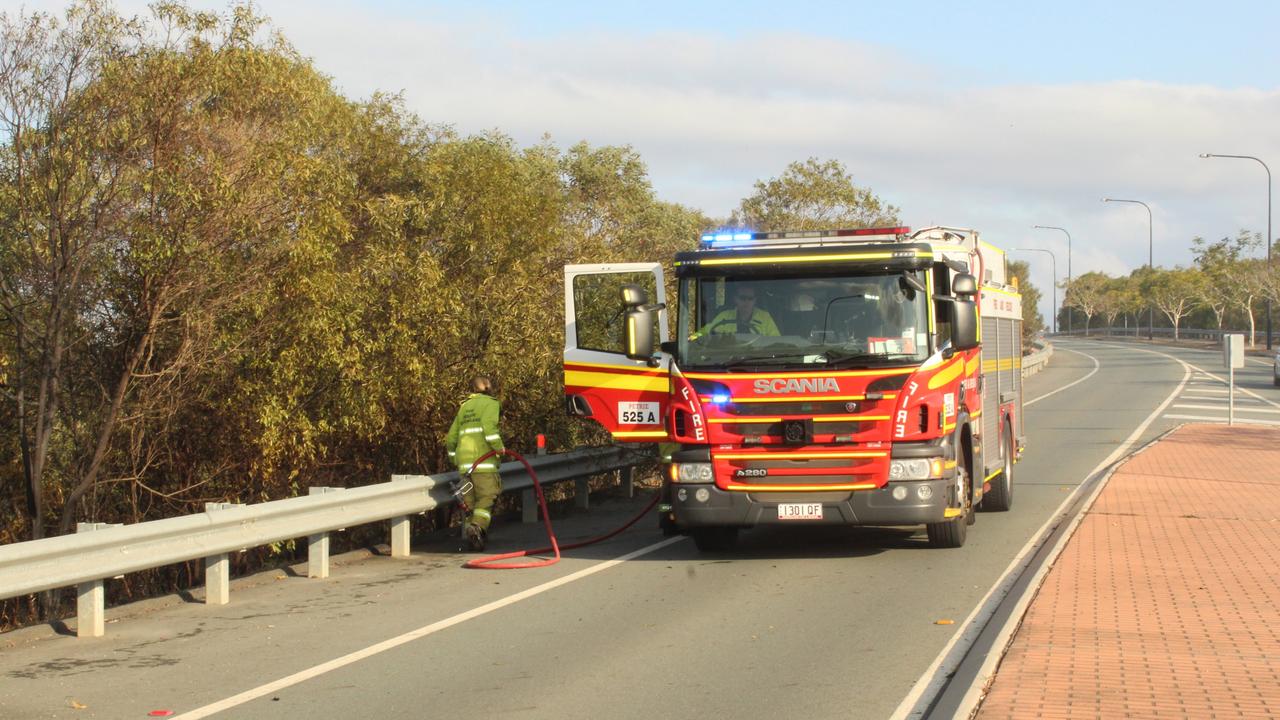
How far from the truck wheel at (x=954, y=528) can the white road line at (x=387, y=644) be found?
2.80 metres

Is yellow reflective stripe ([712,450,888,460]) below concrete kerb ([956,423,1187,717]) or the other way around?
the other way around

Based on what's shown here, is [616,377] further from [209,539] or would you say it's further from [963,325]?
[209,539]

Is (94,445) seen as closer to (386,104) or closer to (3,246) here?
(3,246)

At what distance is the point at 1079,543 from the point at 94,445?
9.65 meters

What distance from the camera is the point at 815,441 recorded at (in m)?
11.6

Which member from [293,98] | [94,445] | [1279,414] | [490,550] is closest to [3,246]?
[94,445]

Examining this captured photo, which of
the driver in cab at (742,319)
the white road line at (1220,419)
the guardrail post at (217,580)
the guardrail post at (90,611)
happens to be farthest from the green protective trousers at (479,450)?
the white road line at (1220,419)

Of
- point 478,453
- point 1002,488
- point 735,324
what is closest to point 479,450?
point 478,453

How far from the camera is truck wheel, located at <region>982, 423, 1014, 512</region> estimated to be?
15812 millimetres

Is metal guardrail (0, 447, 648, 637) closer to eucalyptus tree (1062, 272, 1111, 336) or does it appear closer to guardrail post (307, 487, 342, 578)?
guardrail post (307, 487, 342, 578)

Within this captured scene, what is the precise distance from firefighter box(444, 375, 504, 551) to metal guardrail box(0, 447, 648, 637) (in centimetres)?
33

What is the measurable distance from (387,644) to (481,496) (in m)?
4.67

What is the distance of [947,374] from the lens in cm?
1203

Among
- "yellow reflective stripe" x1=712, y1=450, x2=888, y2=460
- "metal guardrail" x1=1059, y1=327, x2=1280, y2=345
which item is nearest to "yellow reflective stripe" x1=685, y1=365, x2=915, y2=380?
"yellow reflective stripe" x1=712, y1=450, x2=888, y2=460
